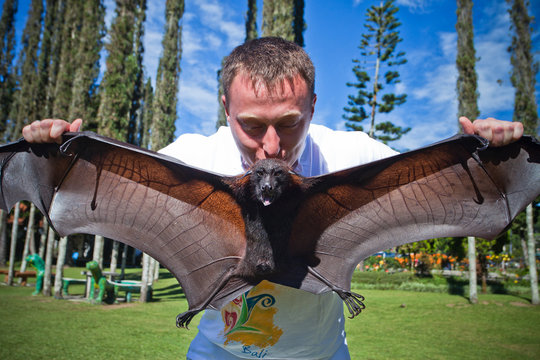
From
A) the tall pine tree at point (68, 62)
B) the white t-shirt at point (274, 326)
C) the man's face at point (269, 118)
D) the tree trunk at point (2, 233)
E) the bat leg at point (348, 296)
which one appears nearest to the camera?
the man's face at point (269, 118)

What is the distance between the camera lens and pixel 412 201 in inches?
76.6

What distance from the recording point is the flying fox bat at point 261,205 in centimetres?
181

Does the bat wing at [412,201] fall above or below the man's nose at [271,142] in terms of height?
below

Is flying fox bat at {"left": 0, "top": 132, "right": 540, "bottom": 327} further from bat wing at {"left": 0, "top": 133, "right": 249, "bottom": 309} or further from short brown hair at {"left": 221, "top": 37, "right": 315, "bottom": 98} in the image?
short brown hair at {"left": 221, "top": 37, "right": 315, "bottom": 98}

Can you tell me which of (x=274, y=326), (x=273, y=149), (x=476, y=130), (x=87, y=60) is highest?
(x=87, y=60)

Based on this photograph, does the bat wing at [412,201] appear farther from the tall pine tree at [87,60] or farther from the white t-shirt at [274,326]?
the tall pine tree at [87,60]

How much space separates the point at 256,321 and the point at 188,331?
21.4 feet

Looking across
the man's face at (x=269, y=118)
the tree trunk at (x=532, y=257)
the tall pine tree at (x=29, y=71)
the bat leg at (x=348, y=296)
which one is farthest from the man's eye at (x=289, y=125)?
the tall pine tree at (x=29, y=71)

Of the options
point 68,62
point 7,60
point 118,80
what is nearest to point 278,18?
point 118,80

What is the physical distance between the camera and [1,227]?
18453 mm

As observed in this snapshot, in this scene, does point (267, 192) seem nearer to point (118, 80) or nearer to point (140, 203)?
point (140, 203)

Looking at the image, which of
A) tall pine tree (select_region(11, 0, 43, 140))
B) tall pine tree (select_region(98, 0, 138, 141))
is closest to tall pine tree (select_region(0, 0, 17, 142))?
tall pine tree (select_region(11, 0, 43, 140))

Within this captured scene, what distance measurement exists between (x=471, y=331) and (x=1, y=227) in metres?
22.2

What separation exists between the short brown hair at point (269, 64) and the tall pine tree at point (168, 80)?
1510 centimetres
